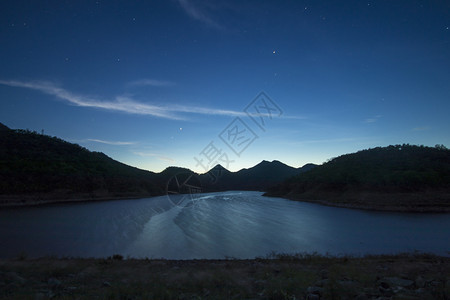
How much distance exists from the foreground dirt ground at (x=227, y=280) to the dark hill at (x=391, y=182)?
97.7ft

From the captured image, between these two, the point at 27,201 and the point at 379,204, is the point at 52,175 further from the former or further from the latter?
the point at 379,204

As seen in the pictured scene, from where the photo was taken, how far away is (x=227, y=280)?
7391 mm

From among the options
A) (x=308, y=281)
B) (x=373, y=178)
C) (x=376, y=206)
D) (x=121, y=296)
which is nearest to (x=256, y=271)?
(x=308, y=281)

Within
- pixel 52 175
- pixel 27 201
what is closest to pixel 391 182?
pixel 27 201

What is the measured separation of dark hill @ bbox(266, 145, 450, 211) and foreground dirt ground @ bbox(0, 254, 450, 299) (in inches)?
1172

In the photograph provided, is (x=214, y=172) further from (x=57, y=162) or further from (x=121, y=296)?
(x=121, y=296)

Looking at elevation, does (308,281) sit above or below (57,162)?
below

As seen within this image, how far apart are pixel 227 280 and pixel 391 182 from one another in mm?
42740

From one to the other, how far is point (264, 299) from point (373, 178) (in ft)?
152

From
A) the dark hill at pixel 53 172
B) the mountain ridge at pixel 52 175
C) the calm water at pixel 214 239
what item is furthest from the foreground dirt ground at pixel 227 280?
the dark hill at pixel 53 172

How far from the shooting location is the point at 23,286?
6418 millimetres

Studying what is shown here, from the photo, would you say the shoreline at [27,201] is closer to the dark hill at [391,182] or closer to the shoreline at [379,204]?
the shoreline at [379,204]

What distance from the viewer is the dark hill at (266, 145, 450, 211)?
114ft

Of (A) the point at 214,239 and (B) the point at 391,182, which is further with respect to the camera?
(B) the point at 391,182
